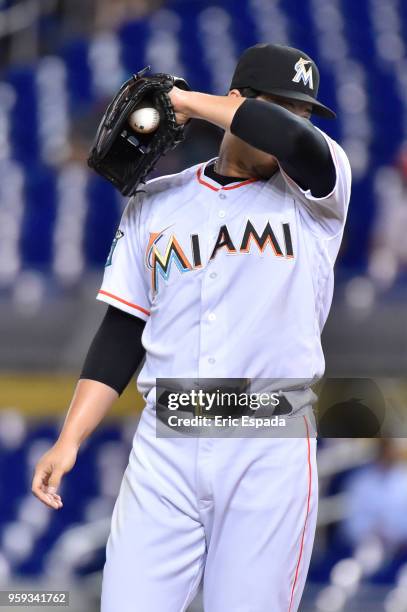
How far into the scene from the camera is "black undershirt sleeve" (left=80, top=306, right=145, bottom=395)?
1.55m

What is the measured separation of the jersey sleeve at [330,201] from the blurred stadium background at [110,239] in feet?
4.77

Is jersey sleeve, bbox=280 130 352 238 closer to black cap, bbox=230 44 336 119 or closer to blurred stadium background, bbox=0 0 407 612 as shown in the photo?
black cap, bbox=230 44 336 119

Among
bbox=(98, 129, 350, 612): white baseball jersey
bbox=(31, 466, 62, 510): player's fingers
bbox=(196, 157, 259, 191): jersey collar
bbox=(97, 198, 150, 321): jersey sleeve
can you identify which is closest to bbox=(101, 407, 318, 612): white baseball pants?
bbox=(98, 129, 350, 612): white baseball jersey

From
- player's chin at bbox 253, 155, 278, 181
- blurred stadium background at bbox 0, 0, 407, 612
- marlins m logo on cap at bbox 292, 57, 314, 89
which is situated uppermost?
marlins m logo on cap at bbox 292, 57, 314, 89

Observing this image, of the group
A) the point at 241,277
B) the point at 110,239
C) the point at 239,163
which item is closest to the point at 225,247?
the point at 241,277

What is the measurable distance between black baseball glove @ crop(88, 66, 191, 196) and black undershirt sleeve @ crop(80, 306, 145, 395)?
0.20 metres

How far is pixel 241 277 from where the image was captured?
1.46m

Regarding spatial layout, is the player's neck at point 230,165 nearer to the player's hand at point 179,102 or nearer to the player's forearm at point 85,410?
the player's hand at point 179,102

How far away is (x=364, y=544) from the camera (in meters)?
2.98

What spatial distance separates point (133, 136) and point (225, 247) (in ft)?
0.73

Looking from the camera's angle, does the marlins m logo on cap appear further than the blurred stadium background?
No

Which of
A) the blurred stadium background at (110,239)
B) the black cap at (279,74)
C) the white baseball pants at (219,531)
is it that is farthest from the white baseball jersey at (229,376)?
the blurred stadium background at (110,239)

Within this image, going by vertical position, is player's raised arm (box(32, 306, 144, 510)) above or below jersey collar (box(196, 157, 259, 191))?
below

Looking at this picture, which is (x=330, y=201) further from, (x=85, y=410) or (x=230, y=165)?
(x=85, y=410)
